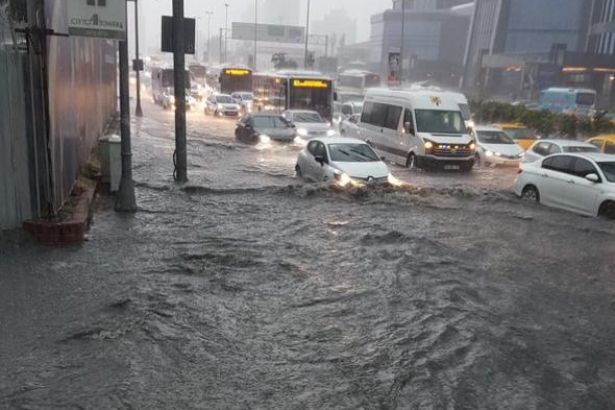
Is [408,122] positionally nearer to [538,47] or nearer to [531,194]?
[531,194]

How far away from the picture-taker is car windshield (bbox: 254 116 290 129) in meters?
26.5

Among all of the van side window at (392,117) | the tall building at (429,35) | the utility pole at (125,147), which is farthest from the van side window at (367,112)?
the tall building at (429,35)

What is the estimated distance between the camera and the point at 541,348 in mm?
6734

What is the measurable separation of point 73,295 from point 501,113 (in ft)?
103

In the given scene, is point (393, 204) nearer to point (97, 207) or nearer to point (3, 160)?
point (97, 207)

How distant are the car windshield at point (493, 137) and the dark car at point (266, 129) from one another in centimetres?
739

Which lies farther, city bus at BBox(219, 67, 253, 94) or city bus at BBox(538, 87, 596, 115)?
city bus at BBox(538, 87, 596, 115)

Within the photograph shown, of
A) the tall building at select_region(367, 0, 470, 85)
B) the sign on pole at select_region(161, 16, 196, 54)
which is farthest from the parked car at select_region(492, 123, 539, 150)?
the tall building at select_region(367, 0, 470, 85)

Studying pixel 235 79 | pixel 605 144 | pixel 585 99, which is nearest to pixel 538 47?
pixel 585 99

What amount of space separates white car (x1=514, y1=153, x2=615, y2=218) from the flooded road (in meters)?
0.42

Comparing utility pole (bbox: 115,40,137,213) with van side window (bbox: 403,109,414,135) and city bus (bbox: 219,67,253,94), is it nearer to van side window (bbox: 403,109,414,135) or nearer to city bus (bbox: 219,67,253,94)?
van side window (bbox: 403,109,414,135)

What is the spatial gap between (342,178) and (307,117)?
46.6ft

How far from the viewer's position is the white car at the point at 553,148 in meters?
18.7

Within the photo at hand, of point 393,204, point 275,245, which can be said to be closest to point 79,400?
point 275,245
